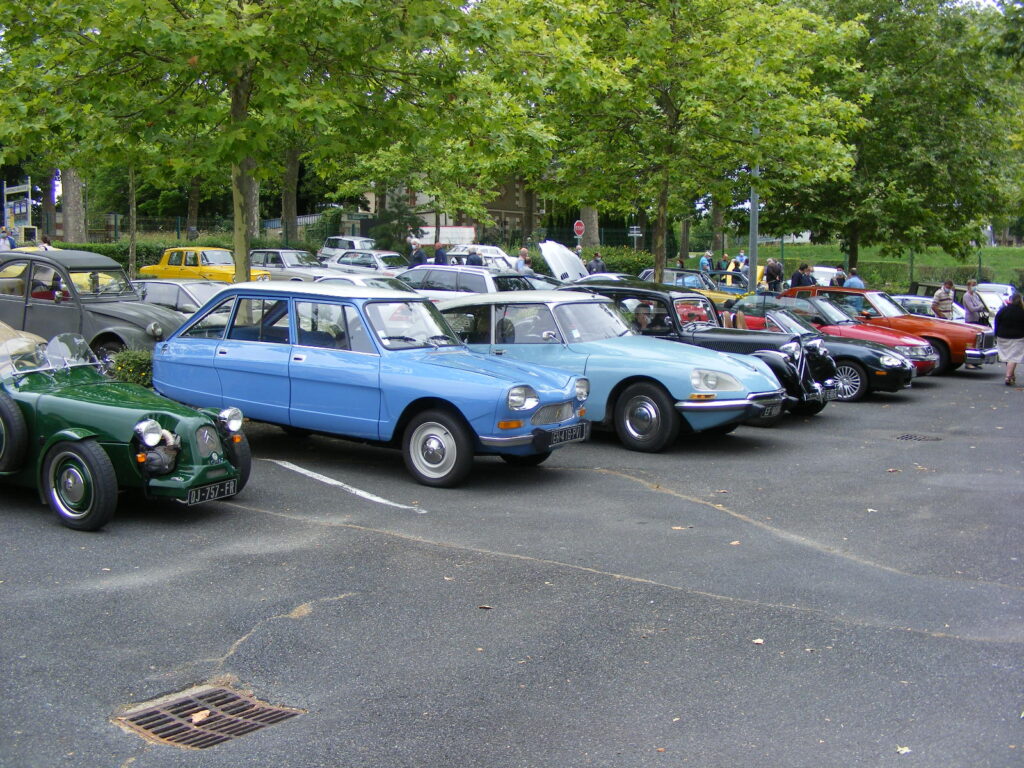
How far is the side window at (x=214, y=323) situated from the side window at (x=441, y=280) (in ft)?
36.5

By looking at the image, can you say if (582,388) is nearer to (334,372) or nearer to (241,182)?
(334,372)

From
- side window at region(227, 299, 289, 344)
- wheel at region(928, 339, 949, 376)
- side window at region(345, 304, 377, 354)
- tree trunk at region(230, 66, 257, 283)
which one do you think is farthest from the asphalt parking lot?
wheel at region(928, 339, 949, 376)

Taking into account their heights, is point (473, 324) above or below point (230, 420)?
above

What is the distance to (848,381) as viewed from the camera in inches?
640

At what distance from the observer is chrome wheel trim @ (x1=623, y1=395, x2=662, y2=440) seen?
11305mm

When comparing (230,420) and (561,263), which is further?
(561,263)

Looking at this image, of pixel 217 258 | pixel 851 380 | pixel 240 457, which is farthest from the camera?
pixel 217 258

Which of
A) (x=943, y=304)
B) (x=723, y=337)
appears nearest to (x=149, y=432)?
(x=723, y=337)

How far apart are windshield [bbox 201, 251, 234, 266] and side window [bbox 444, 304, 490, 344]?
18.9m

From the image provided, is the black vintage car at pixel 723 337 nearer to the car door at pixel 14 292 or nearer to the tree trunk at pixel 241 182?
the tree trunk at pixel 241 182

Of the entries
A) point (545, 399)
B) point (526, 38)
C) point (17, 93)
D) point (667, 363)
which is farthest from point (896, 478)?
point (17, 93)

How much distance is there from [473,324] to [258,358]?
2740mm

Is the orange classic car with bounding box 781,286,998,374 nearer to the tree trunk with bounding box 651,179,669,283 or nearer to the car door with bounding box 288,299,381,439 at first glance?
the tree trunk with bounding box 651,179,669,283

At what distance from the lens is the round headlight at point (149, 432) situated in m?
7.36
